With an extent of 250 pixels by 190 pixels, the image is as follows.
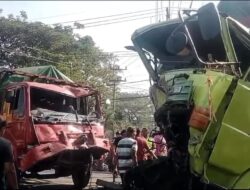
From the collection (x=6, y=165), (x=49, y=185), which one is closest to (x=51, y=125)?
(x=49, y=185)

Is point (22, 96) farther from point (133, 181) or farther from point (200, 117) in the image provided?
point (200, 117)

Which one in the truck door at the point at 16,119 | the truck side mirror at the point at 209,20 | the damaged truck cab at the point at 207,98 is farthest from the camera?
the truck door at the point at 16,119

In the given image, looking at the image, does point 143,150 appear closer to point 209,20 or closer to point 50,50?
point 209,20

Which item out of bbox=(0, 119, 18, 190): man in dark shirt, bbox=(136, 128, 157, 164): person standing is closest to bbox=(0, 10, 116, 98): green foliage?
bbox=(136, 128, 157, 164): person standing

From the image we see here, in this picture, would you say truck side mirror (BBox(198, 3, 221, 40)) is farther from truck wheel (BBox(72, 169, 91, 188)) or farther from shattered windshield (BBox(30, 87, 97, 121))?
truck wheel (BBox(72, 169, 91, 188))

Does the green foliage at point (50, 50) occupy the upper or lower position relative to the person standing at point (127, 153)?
upper

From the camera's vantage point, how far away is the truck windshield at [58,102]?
8711mm

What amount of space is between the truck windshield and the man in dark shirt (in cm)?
341

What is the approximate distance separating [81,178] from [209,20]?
568cm

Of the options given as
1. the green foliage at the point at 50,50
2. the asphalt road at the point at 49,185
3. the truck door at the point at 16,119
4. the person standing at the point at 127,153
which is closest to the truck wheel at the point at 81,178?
the asphalt road at the point at 49,185

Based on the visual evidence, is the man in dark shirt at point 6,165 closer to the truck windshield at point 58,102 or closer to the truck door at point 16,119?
the truck door at point 16,119

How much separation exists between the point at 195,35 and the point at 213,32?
69 cm

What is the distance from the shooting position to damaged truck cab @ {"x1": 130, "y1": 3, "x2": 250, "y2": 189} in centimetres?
477

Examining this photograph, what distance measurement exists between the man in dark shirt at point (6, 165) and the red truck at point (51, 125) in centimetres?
250
